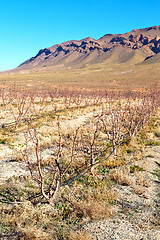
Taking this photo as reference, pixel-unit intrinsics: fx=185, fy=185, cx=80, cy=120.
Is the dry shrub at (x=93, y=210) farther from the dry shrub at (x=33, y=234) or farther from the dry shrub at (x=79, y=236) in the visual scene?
the dry shrub at (x=33, y=234)

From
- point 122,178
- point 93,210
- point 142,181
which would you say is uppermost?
point 93,210

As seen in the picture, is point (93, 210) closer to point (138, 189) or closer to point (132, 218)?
point (132, 218)

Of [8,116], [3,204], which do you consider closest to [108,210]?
[3,204]

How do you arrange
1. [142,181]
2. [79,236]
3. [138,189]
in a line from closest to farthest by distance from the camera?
[79,236] → [138,189] → [142,181]

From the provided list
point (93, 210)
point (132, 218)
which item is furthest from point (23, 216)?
point (132, 218)

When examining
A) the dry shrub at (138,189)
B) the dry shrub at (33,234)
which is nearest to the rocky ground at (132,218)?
the dry shrub at (138,189)

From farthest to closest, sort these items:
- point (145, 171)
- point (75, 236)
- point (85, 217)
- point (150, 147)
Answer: point (150, 147)
point (145, 171)
point (85, 217)
point (75, 236)

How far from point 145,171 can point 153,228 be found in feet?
7.74

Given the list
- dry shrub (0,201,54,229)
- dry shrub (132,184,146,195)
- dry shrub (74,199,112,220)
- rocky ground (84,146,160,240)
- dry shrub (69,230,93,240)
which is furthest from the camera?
dry shrub (132,184,146,195)

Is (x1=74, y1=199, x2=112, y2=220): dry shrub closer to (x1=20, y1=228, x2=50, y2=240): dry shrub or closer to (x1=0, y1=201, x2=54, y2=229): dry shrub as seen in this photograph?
(x1=0, y1=201, x2=54, y2=229): dry shrub

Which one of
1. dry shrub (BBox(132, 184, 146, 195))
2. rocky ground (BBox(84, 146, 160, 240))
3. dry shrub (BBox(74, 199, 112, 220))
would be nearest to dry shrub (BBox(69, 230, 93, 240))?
rocky ground (BBox(84, 146, 160, 240))

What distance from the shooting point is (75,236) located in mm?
A: 2766

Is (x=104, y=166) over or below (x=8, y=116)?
below

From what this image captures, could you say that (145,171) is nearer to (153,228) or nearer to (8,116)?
(153,228)
